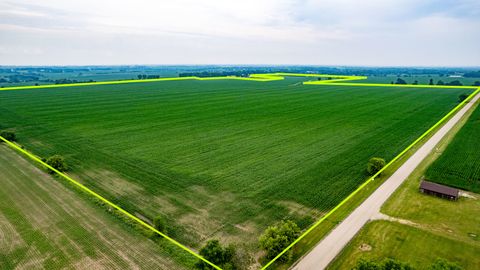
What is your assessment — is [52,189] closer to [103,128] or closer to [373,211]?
[103,128]

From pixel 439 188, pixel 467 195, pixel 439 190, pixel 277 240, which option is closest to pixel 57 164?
pixel 277 240

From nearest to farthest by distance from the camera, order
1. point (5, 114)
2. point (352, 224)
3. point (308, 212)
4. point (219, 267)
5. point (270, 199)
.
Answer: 1. point (219, 267)
2. point (352, 224)
3. point (308, 212)
4. point (270, 199)
5. point (5, 114)

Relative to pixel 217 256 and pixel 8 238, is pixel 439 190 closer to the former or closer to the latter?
pixel 217 256

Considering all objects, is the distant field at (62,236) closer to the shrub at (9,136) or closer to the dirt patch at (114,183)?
the dirt patch at (114,183)

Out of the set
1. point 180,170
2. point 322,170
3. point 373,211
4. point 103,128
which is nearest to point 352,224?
point 373,211

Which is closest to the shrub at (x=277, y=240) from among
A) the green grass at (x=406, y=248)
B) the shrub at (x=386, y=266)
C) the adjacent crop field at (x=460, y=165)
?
the green grass at (x=406, y=248)

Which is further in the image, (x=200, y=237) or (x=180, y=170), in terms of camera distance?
(x=180, y=170)
